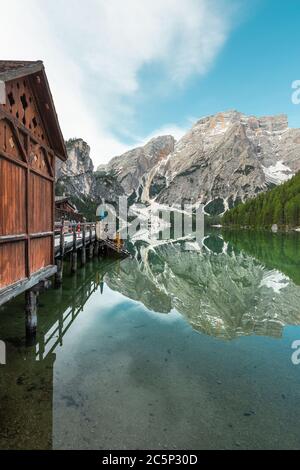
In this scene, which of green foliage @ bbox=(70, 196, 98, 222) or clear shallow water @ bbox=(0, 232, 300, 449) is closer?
clear shallow water @ bbox=(0, 232, 300, 449)

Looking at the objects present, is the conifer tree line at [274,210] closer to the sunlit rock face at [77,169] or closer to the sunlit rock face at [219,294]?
the sunlit rock face at [77,169]

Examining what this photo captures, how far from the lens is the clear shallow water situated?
219 inches

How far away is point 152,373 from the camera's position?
7996 mm

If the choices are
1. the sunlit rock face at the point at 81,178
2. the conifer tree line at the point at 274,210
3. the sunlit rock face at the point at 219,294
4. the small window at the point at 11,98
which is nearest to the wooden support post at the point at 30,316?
the small window at the point at 11,98

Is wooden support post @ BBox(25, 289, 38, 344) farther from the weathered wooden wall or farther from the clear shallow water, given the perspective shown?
the weathered wooden wall

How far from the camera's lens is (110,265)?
92.2 feet

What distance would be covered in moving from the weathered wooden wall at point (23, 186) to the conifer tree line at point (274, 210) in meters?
107

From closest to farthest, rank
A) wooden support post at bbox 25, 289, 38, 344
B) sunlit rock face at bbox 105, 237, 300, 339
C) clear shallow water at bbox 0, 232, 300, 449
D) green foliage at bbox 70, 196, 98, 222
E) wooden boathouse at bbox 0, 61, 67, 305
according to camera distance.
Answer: clear shallow water at bbox 0, 232, 300, 449
wooden boathouse at bbox 0, 61, 67, 305
wooden support post at bbox 25, 289, 38, 344
sunlit rock face at bbox 105, 237, 300, 339
green foliage at bbox 70, 196, 98, 222

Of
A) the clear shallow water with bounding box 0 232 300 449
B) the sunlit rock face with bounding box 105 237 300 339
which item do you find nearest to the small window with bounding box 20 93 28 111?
the clear shallow water with bounding box 0 232 300 449

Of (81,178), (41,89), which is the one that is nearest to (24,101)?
(41,89)

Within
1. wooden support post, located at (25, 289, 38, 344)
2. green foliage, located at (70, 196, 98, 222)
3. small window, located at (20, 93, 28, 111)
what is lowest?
wooden support post, located at (25, 289, 38, 344)

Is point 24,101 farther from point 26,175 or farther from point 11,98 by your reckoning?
point 26,175
